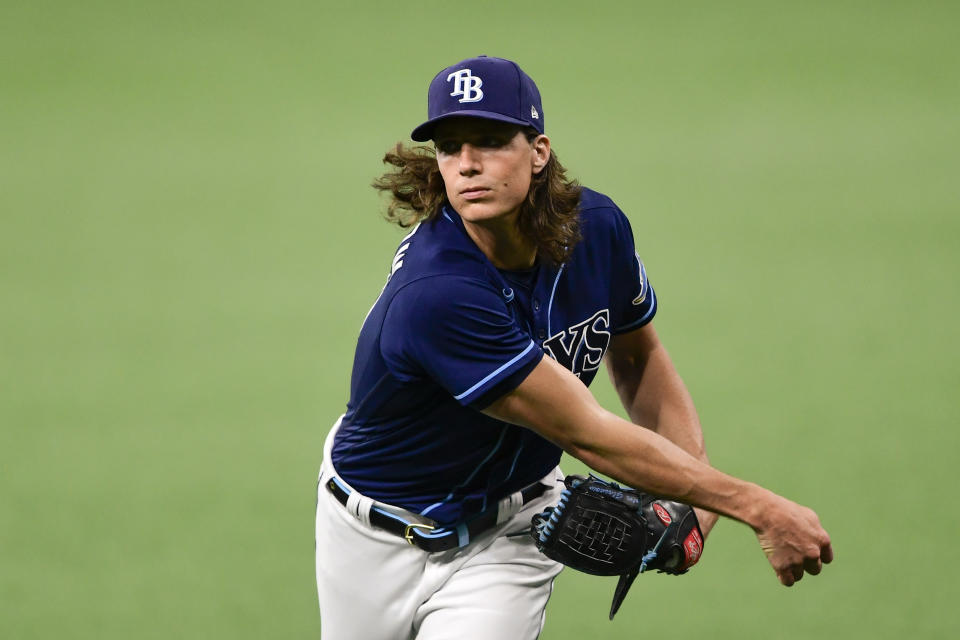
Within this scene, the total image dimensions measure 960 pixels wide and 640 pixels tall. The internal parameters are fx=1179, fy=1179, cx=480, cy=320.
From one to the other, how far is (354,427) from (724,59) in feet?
28.1

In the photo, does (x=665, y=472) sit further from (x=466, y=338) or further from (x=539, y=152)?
(x=539, y=152)

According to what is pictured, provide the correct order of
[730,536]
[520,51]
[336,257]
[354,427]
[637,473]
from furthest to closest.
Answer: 1. [520,51]
2. [336,257]
3. [730,536]
4. [354,427]
5. [637,473]

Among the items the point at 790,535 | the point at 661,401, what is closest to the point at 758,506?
the point at 790,535

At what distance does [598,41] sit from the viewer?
11734mm

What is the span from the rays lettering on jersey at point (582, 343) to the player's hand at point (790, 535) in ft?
2.52

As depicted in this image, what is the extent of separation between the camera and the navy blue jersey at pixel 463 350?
3244mm

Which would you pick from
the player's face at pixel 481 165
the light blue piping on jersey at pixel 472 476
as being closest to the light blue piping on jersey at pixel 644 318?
the light blue piping on jersey at pixel 472 476

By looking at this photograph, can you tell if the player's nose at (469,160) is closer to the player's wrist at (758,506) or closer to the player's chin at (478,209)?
the player's chin at (478,209)

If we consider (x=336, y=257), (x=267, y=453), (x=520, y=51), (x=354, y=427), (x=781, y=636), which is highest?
(x=520, y=51)

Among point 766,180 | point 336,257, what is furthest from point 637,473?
point 766,180

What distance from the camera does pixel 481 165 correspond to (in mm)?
3404

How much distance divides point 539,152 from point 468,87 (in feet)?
1.22

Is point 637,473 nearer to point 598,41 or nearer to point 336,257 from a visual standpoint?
point 336,257

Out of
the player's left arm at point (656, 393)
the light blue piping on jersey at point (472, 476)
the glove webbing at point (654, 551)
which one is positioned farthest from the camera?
the player's left arm at point (656, 393)
